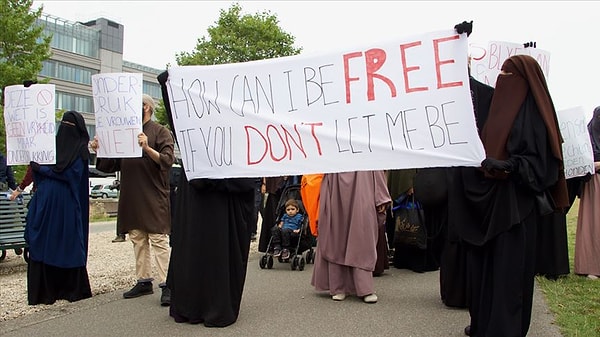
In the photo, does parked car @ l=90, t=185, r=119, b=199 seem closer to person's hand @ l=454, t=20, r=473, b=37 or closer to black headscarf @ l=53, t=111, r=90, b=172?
black headscarf @ l=53, t=111, r=90, b=172

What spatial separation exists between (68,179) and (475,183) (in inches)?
150

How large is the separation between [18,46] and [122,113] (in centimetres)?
1622

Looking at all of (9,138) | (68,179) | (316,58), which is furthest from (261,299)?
(9,138)

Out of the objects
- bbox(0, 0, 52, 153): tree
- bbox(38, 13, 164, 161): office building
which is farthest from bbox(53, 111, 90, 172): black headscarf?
bbox(38, 13, 164, 161): office building

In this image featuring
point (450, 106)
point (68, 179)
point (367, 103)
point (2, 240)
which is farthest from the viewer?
point (2, 240)

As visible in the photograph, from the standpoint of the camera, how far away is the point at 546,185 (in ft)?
12.0

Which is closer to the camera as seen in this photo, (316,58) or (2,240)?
(316,58)

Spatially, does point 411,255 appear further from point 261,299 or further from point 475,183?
point 475,183

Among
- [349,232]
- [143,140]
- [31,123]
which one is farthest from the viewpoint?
[349,232]

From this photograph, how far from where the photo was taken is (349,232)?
5.56m

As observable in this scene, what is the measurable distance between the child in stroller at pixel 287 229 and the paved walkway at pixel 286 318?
1.56 metres

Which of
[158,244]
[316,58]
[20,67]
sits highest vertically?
[20,67]

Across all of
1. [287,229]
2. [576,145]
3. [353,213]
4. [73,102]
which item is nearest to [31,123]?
[353,213]

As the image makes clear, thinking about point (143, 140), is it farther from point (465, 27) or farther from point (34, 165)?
point (465, 27)
